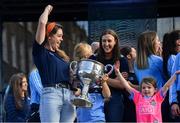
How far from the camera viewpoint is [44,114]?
21.1 ft

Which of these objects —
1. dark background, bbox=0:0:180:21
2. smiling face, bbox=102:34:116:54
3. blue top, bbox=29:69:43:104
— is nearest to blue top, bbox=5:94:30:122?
blue top, bbox=29:69:43:104

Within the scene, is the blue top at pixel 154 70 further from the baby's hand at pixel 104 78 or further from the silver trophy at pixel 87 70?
the silver trophy at pixel 87 70

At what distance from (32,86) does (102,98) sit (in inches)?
51.8

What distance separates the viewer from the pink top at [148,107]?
6.92m

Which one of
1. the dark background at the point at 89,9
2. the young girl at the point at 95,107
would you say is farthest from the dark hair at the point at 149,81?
the dark background at the point at 89,9

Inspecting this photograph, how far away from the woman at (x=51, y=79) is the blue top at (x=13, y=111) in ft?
5.87

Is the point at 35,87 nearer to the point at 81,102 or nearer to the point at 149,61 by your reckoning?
the point at 149,61

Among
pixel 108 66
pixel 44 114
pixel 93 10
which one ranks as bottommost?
pixel 44 114

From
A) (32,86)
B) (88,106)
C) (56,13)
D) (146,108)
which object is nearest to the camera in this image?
(88,106)

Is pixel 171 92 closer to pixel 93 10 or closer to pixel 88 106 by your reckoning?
pixel 88 106

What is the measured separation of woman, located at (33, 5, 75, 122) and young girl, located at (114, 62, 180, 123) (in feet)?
2.23

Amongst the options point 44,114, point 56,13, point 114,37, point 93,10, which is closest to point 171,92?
point 114,37

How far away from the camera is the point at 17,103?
27.0ft

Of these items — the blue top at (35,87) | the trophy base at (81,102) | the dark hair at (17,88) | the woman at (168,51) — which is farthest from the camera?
the dark hair at (17,88)
